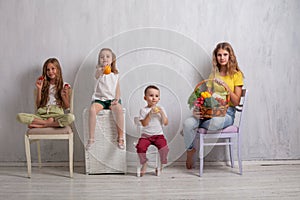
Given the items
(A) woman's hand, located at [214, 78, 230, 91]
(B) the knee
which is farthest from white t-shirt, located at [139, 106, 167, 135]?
(A) woman's hand, located at [214, 78, 230, 91]

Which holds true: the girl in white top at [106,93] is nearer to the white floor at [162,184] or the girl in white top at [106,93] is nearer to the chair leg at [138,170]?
the chair leg at [138,170]

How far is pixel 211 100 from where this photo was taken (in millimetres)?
3338

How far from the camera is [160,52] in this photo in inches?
145

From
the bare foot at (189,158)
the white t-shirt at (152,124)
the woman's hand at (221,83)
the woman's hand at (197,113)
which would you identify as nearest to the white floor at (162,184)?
the bare foot at (189,158)

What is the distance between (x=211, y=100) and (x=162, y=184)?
728 mm

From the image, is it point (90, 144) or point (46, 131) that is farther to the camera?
point (90, 144)

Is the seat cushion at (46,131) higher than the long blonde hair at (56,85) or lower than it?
lower

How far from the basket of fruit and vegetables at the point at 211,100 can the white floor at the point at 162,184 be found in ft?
1.55

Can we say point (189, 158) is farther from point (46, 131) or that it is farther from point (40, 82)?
point (40, 82)

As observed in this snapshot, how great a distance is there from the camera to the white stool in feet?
11.1

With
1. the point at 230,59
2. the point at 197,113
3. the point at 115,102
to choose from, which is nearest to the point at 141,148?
the point at 115,102

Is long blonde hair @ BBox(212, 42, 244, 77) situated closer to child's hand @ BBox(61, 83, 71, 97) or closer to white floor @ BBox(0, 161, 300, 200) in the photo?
white floor @ BBox(0, 161, 300, 200)

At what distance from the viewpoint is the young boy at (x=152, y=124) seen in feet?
11.0

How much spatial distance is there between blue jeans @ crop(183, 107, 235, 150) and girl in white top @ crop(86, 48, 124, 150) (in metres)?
0.50
